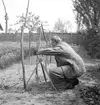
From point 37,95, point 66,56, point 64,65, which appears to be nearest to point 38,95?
point 37,95

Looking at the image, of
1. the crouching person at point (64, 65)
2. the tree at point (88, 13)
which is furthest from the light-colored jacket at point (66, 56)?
the tree at point (88, 13)

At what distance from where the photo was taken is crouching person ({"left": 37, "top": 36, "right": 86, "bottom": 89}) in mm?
6102

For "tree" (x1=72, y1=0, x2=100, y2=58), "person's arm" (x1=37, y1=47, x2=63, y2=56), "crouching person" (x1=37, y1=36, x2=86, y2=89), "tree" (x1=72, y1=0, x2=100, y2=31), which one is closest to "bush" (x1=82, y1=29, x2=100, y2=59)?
"tree" (x1=72, y1=0, x2=100, y2=58)

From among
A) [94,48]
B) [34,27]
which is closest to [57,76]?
[34,27]

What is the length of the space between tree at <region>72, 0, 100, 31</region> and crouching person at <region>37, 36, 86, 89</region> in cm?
1013

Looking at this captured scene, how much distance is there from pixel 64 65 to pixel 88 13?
40.4ft

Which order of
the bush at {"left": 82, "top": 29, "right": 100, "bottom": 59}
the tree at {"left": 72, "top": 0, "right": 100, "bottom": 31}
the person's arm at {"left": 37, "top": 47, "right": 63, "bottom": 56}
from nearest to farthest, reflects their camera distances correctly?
the person's arm at {"left": 37, "top": 47, "right": 63, "bottom": 56} → the bush at {"left": 82, "top": 29, "right": 100, "bottom": 59} → the tree at {"left": 72, "top": 0, "right": 100, "bottom": 31}

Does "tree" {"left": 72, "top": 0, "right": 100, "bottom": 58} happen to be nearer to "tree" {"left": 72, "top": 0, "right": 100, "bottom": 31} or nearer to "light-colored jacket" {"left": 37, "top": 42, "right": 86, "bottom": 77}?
"tree" {"left": 72, "top": 0, "right": 100, "bottom": 31}

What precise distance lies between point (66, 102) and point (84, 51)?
14616 millimetres

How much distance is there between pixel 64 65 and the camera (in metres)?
6.26

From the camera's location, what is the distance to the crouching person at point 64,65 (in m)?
6.10

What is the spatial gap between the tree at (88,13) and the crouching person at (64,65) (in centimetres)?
1013

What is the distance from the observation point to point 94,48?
16969 millimetres

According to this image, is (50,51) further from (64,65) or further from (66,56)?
(64,65)
